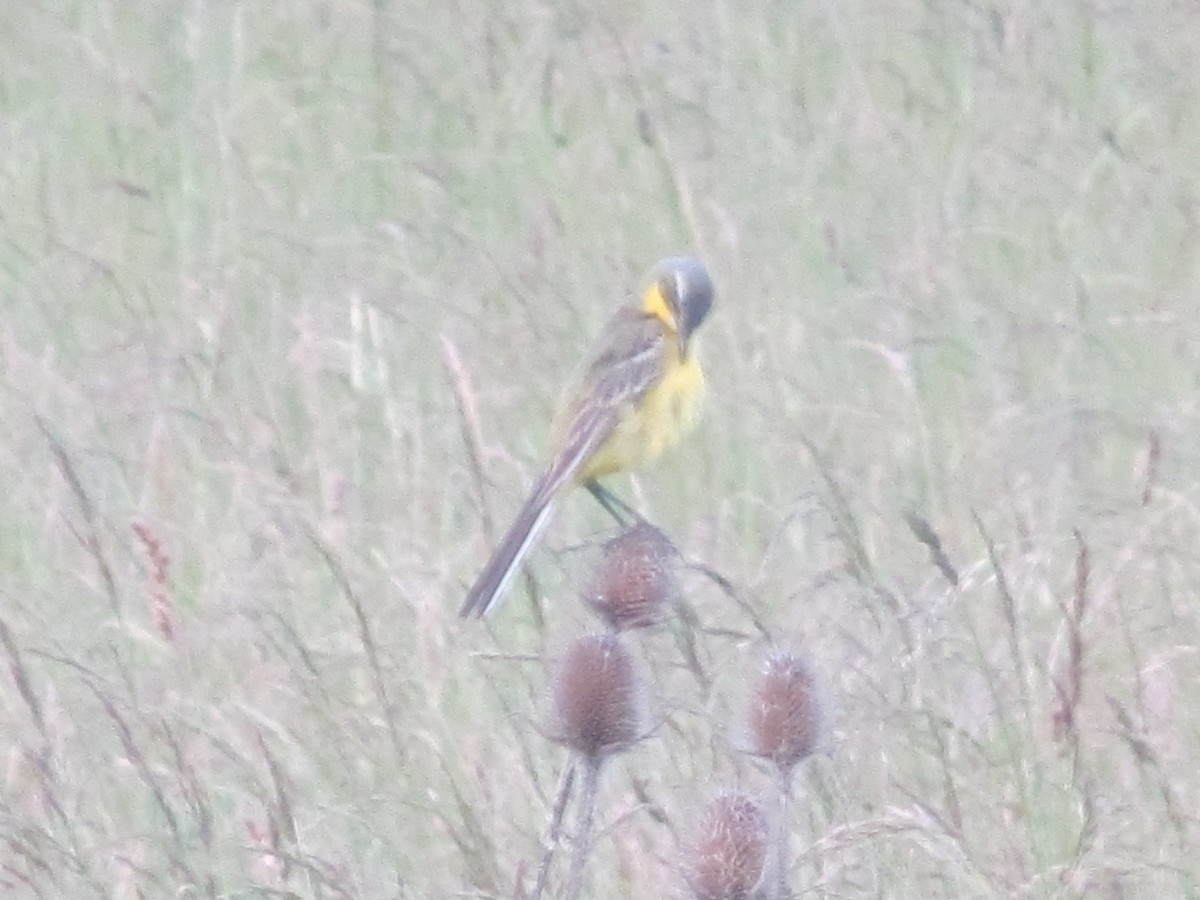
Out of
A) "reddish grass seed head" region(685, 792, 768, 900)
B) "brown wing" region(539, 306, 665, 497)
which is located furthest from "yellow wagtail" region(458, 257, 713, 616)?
"reddish grass seed head" region(685, 792, 768, 900)

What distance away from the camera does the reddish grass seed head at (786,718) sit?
9.00 ft

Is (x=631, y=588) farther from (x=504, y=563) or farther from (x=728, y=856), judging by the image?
(x=504, y=563)

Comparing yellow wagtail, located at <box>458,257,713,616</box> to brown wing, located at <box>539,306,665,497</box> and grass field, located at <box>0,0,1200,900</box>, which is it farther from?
grass field, located at <box>0,0,1200,900</box>

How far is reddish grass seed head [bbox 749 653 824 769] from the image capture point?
2.74 metres

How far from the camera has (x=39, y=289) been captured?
5777 mm

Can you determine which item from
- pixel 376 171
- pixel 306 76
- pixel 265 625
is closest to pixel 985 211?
pixel 376 171

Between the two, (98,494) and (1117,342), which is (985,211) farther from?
(98,494)

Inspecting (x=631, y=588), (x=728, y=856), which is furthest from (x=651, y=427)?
(x=728, y=856)

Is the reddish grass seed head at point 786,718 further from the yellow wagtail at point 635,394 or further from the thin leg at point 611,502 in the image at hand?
the thin leg at point 611,502

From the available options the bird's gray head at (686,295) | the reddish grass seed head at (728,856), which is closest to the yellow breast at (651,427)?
the bird's gray head at (686,295)

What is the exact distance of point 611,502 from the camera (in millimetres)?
4895

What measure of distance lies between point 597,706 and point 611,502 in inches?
85.6

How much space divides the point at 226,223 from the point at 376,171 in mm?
585

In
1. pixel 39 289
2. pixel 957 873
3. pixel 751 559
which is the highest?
pixel 39 289
